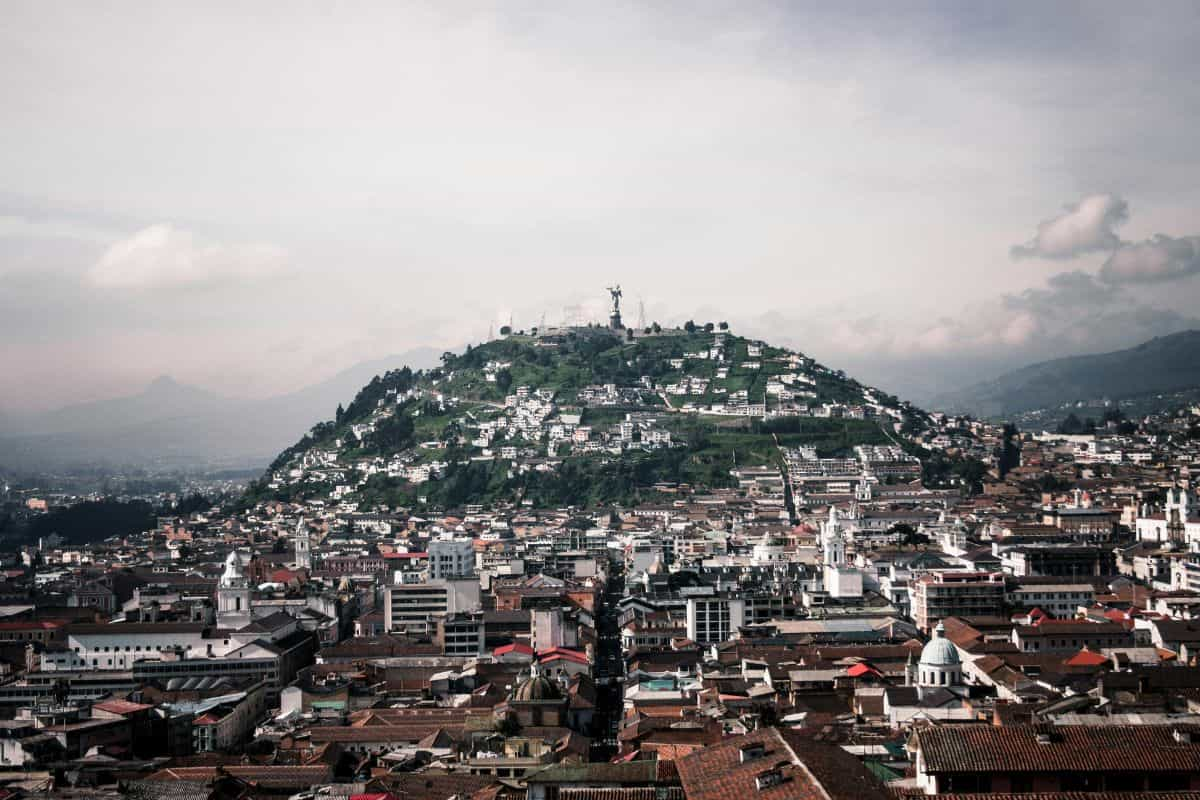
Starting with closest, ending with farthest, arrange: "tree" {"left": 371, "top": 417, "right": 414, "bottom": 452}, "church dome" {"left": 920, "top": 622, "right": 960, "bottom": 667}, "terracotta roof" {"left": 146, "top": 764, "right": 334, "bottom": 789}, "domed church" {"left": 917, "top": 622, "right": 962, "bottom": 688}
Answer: "terracotta roof" {"left": 146, "top": 764, "right": 334, "bottom": 789} < "domed church" {"left": 917, "top": 622, "right": 962, "bottom": 688} < "church dome" {"left": 920, "top": 622, "right": 960, "bottom": 667} < "tree" {"left": 371, "top": 417, "right": 414, "bottom": 452}

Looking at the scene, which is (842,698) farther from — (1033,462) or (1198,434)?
(1198,434)

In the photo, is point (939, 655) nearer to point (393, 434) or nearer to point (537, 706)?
point (537, 706)

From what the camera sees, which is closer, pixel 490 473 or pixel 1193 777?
pixel 1193 777

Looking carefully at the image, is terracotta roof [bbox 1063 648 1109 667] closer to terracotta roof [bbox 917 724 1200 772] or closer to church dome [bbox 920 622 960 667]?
church dome [bbox 920 622 960 667]

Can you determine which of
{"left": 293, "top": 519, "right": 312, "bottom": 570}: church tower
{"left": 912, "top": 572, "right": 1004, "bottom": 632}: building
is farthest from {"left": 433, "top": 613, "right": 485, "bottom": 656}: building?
{"left": 293, "top": 519, "right": 312, "bottom": 570}: church tower

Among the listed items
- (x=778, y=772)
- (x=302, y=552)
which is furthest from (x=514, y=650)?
(x=778, y=772)

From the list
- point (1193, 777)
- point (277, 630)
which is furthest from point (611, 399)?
point (1193, 777)

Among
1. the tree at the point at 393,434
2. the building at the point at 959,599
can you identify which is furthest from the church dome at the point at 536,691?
the tree at the point at 393,434
